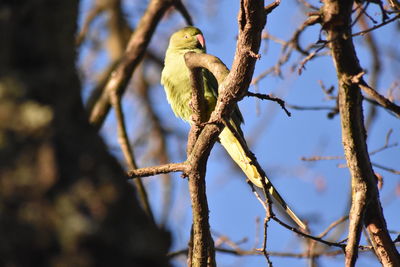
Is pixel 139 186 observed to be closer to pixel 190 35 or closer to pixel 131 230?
pixel 190 35

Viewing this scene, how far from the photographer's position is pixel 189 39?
13.6 feet

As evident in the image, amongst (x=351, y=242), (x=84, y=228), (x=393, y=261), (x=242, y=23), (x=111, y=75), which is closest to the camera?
(x=84, y=228)

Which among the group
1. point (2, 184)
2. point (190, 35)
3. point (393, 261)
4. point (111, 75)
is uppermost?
point (190, 35)

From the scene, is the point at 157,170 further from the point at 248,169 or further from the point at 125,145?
the point at 125,145

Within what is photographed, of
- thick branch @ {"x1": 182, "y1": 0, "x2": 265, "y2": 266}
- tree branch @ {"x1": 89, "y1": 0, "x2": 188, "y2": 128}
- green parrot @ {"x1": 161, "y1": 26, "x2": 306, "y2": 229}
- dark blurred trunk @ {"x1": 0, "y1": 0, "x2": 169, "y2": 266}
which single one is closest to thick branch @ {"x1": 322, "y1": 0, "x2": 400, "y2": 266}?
thick branch @ {"x1": 182, "y1": 0, "x2": 265, "y2": 266}

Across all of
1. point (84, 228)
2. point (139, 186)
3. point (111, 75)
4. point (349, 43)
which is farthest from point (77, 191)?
point (111, 75)

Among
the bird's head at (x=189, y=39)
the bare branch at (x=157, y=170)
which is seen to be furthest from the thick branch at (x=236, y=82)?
the bird's head at (x=189, y=39)

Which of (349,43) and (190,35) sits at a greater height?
(190,35)

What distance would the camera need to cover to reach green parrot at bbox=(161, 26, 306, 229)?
3.19 m

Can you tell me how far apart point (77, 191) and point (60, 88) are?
208mm

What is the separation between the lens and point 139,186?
3.28 meters

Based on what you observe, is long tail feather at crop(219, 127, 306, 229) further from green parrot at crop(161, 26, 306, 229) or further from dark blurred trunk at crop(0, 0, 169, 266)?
dark blurred trunk at crop(0, 0, 169, 266)

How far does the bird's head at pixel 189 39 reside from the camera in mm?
4113

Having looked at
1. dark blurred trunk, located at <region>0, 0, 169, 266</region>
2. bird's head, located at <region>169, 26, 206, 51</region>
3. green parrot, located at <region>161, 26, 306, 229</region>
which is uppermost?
bird's head, located at <region>169, 26, 206, 51</region>
